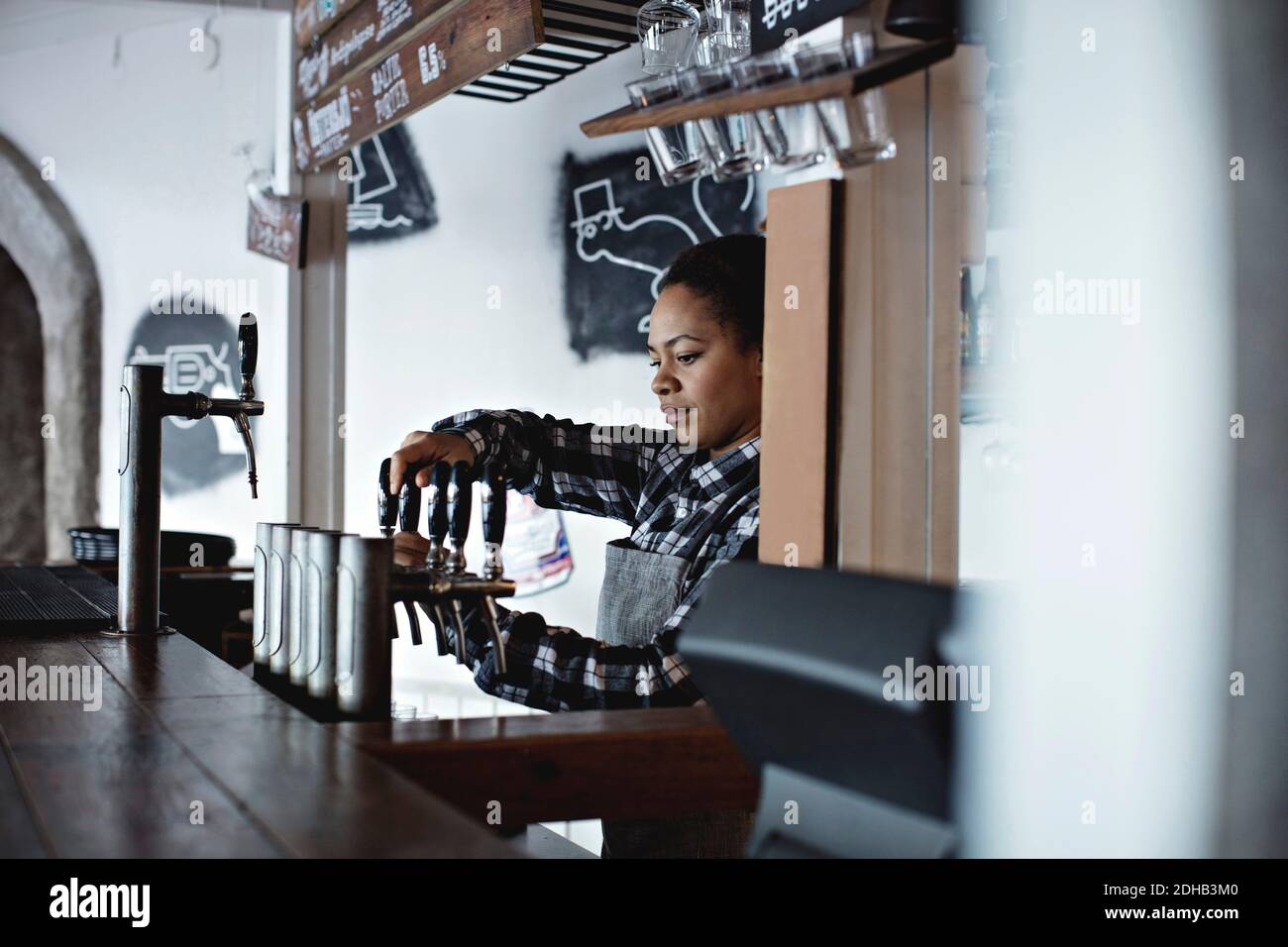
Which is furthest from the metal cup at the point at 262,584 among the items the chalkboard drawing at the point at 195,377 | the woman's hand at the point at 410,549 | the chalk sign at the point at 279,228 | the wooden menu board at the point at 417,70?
the chalkboard drawing at the point at 195,377

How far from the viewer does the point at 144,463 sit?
213 centimetres

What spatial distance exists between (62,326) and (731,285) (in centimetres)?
476

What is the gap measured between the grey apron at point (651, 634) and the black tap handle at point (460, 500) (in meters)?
0.60

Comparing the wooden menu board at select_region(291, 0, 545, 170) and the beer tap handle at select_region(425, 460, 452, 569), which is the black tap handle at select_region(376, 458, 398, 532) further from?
the wooden menu board at select_region(291, 0, 545, 170)

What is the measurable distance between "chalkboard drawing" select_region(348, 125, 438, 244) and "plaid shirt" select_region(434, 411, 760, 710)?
88.3 inches

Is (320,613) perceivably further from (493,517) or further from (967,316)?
(967,316)

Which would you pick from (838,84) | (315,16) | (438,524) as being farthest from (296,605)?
Result: (315,16)

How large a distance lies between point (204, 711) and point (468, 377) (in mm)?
3251

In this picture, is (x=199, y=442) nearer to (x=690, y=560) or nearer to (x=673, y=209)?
(x=673, y=209)

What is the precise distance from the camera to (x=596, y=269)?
4238 mm

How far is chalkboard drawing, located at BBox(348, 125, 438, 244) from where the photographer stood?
4.94m

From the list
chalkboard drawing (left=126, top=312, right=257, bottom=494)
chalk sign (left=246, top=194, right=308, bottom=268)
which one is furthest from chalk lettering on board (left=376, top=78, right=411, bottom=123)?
chalkboard drawing (left=126, top=312, right=257, bottom=494)

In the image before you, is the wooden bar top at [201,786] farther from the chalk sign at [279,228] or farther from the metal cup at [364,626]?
the chalk sign at [279,228]
